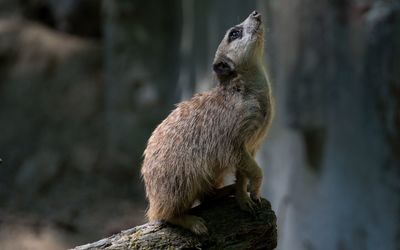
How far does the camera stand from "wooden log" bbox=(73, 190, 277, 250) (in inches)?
81.6

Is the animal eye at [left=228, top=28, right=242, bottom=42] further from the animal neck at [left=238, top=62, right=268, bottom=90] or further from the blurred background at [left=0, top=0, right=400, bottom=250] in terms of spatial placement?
the blurred background at [left=0, top=0, right=400, bottom=250]

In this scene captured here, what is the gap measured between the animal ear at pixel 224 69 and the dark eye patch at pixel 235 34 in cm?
10

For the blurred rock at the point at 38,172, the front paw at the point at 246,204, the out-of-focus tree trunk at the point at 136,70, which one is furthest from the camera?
the out-of-focus tree trunk at the point at 136,70

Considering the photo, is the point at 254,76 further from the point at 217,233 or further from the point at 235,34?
the point at 217,233

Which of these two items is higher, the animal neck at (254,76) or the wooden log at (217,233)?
the animal neck at (254,76)

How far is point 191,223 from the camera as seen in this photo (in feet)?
→ 7.00

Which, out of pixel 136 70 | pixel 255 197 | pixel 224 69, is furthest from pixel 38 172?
pixel 255 197

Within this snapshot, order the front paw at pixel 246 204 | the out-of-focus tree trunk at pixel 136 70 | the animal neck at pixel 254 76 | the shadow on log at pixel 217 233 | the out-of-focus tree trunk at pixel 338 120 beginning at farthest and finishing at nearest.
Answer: the out-of-focus tree trunk at pixel 136 70
the out-of-focus tree trunk at pixel 338 120
the animal neck at pixel 254 76
the front paw at pixel 246 204
the shadow on log at pixel 217 233

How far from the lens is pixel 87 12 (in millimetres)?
7086

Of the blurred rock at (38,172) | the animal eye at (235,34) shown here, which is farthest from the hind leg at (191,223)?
the blurred rock at (38,172)

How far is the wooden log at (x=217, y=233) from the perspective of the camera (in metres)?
2.07

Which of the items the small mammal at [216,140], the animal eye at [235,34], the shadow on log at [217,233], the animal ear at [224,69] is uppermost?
the animal eye at [235,34]

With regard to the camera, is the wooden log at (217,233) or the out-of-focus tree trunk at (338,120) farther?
the out-of-focus tree trunk at (338,120)

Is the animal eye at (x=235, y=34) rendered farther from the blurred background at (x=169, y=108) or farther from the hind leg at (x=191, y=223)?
the blurred background at (x=169, y=108)
